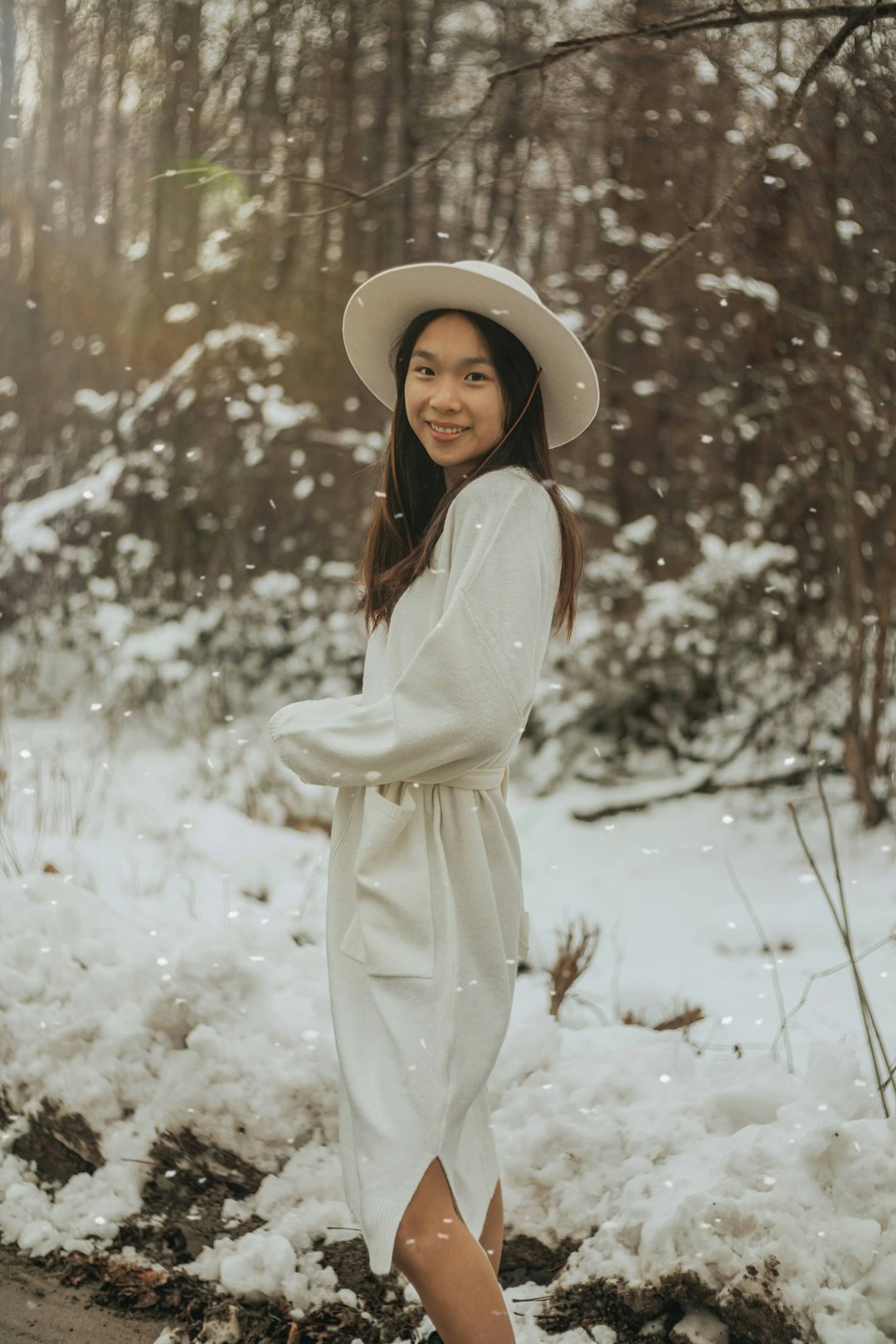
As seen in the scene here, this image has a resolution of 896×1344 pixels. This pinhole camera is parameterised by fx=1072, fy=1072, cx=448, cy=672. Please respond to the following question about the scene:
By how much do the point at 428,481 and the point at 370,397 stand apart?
4.05m

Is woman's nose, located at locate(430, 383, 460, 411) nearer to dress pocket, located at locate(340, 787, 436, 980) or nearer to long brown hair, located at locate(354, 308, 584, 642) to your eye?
long brown hair, located at locate(354, 308, 584, 642)

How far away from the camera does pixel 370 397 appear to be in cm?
568

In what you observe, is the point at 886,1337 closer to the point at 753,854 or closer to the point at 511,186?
the point at 753,854

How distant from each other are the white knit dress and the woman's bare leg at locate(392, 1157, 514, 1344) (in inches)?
1.4

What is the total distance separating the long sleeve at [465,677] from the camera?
145cm

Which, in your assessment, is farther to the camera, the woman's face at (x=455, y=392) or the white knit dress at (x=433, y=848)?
the woman's face at (x=455, y=392)

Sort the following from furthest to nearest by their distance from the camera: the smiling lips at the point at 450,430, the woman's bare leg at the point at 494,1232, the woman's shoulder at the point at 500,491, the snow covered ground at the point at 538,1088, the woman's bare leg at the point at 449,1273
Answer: the snow covered ground at the point at 538,1088
the woman's bare leg at the point at 494,1232
the smiling lips at the point at 450,430
the woman's shoulder at the point at 500,491
the woman's bare leg at the point at 449,1273

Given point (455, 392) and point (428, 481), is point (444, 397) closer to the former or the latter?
point (455, 392)

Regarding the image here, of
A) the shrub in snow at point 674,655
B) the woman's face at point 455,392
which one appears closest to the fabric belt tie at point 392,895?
the woman's face at point 455,392

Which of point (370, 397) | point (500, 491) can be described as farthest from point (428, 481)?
point (370, 397)

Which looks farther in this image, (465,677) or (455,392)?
(455,392)

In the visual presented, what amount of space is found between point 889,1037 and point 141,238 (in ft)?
19.4

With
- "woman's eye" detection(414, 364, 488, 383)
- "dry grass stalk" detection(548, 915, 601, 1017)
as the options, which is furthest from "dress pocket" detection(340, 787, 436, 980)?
"dry grass stalk" detection(548, 915, 601, 1017)

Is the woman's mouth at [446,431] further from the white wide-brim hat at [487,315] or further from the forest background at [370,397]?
the forest background at [370,397]
